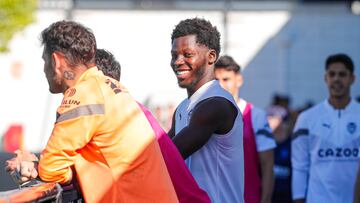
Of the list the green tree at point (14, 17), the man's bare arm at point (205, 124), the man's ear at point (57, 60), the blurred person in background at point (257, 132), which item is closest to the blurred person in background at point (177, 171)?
the man's bare arm at point (205, 124)

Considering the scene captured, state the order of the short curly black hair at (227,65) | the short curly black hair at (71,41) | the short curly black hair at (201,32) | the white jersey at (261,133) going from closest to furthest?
the short curly black hair at (71,41) < the short curly black hair at (201,32) < the white jersey at (261,133) < the short curly black hair at (227,65)

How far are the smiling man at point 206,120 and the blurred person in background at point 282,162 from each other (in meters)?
5.60

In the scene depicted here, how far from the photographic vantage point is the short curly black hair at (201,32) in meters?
6.17

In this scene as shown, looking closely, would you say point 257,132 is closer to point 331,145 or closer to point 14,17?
point 331,145

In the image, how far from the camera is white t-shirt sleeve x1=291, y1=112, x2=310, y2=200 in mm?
A: 8742

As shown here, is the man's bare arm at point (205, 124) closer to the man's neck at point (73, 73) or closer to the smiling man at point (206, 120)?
the smiling man at point (206, 120)

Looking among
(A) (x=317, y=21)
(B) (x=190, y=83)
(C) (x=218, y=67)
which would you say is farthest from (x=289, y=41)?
(B) (x=190, y=83)

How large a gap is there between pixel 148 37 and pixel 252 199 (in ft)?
50.9

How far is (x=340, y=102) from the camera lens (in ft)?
28.6

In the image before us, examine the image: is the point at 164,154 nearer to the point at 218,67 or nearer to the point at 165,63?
the point at 218,67

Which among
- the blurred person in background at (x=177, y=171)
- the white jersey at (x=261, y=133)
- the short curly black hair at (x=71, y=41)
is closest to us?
the short curly black hair at (x=71, y=41)

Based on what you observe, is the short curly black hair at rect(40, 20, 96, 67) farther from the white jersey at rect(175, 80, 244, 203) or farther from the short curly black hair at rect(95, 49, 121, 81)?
the white jersey at rect(175, 80, 244, 203)

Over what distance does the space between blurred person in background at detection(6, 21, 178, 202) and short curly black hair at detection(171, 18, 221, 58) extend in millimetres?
1258

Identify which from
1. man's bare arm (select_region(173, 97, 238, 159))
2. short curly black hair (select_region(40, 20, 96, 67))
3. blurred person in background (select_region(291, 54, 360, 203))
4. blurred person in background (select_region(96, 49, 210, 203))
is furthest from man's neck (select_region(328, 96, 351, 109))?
short curly black hair (select_region(40, 20, 96, 67))
